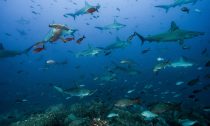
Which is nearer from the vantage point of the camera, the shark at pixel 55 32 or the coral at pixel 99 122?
the shark at pixel 55 32

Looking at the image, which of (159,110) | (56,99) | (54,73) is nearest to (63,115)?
(159,110)

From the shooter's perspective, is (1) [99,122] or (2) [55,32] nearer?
(2) [55,32]

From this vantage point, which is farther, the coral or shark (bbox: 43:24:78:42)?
the coral

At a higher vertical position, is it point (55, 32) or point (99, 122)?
point (55, 32)

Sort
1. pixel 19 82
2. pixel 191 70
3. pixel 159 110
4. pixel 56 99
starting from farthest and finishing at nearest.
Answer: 1. pixel 19 82
2. pixel 191 70
3. pixel 56 99
4. pixel 159 110

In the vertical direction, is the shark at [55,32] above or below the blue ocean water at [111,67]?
above

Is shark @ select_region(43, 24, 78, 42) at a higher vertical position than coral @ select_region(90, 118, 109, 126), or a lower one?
higher

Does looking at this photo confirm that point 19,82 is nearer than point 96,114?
No

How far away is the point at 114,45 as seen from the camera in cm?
1055

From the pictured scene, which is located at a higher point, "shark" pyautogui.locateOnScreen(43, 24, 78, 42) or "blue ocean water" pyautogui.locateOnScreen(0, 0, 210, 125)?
"shark" pyautogui.locateOnScreen(43, 24, 78, 42)

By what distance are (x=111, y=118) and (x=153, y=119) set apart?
5.90 ft

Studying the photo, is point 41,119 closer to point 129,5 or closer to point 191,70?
point 191,70

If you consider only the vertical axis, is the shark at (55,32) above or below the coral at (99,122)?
above

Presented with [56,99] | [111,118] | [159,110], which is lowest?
[56,99]
